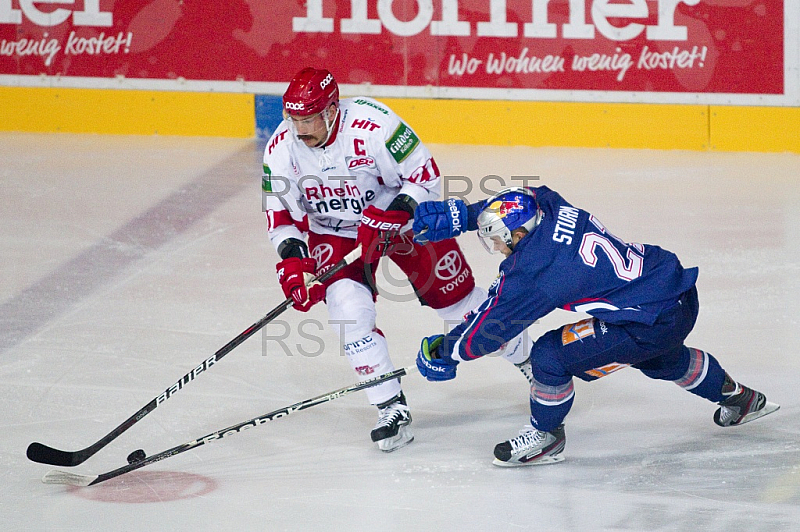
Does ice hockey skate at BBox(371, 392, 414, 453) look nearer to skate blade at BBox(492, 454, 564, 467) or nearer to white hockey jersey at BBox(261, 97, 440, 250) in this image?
skate blade at BBox(492, 454, 564, 467)

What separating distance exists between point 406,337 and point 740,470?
1.50 metres

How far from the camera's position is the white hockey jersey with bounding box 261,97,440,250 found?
359 centimetres

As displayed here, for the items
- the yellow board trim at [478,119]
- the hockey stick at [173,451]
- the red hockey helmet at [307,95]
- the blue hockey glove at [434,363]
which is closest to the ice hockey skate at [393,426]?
the hockey stick at [173,451]

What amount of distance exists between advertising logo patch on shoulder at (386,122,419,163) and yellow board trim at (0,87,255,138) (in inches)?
164

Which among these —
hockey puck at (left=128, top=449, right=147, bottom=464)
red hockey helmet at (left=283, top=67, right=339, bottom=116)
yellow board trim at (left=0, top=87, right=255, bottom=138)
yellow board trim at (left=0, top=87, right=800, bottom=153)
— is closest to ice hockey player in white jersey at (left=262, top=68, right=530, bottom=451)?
red hockey helmet at (left=283, top=67, right=339, bottom=116)

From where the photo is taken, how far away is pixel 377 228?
11.6 ft

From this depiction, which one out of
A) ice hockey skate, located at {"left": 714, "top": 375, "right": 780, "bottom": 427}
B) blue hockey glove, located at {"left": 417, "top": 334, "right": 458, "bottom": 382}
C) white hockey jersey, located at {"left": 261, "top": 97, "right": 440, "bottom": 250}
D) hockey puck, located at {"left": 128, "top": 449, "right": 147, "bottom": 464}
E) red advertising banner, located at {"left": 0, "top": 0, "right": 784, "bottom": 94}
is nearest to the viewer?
blue hockey glove, located at {"left": 417, "top": 334, "right": 458, "bottom": 382}

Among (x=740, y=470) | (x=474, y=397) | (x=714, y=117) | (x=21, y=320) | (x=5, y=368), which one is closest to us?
(x=740, y=470)

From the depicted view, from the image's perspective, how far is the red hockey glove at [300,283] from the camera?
11.4ft

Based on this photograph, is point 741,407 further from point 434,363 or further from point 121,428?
point 121,428

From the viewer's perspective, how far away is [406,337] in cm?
440

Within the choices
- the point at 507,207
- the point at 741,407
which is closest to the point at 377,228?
the point at 507,207

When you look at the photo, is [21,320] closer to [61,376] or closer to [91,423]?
[61,376]

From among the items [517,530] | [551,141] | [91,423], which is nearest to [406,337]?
[91,423]
